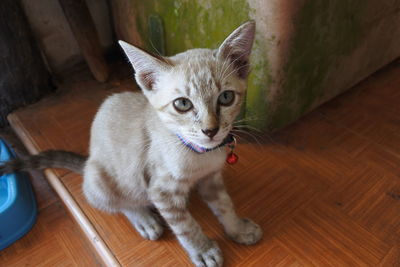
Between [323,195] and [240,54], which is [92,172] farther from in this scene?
[323,195]

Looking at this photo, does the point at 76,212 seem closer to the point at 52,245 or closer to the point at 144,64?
the point at 52,245

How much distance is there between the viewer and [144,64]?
85 centimetres

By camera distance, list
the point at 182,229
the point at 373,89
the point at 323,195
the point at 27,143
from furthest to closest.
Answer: the point at 373,89, the point at 27,143, the point at 323,195, the point at 182,229

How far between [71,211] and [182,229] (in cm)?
57

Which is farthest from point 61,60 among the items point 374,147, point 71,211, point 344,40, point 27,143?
point 374,147

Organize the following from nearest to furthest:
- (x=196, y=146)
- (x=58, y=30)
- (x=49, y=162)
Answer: (x=196, y=146)
(x=49, y=162)
(x=58, y=30)

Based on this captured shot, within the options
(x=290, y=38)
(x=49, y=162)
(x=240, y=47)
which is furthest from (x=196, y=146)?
(x=49, y=162)

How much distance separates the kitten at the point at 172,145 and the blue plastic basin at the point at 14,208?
10 centimetres

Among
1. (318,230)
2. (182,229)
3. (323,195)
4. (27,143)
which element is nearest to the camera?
(182,229)

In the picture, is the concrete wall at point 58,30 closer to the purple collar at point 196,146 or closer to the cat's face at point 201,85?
the cat's face at point 201,85

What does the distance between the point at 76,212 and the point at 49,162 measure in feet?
0.75

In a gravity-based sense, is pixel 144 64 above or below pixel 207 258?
above

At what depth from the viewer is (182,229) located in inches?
40.0

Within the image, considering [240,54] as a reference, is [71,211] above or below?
below
